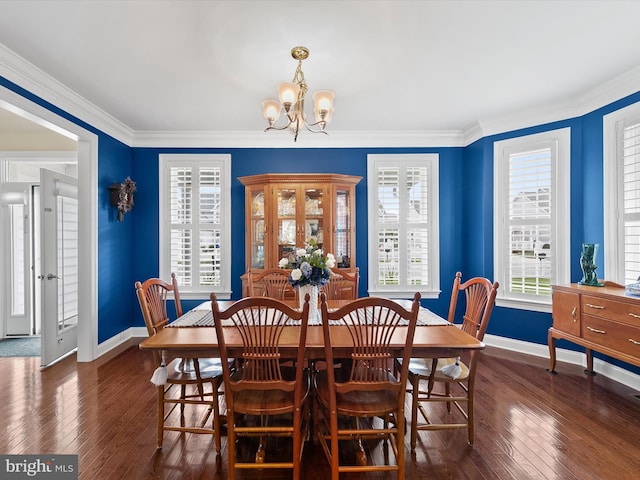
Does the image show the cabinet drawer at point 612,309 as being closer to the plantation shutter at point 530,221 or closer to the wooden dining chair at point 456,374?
the plantation shutter at point 530,221

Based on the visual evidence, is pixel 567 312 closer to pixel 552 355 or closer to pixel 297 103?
pixel 552 355

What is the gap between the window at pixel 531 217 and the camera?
11.6 ft

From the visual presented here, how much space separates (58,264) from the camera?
11.7 ft

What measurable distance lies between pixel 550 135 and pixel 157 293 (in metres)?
4.18

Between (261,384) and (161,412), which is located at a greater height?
(261,384)

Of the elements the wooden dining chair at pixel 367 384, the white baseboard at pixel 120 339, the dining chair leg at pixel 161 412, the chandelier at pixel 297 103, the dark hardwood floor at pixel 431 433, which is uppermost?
the chandelier at pixel 297 103

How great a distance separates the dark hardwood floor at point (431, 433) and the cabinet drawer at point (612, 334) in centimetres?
47

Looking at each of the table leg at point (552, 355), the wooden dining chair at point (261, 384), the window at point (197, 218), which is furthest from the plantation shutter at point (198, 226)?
the table leg at point (552, 355)

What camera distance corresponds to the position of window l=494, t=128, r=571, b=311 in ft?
11.6

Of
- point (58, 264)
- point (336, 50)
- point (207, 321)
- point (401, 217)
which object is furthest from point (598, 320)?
point (58, 264)

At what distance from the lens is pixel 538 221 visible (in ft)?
12.0

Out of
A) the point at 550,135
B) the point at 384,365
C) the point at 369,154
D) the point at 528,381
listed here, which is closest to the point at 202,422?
the point at 384,365

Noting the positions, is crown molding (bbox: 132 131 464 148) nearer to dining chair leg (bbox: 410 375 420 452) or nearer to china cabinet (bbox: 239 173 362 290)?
china cabinet (bbox: 239 173 362 290)

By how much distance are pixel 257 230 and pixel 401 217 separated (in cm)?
191
